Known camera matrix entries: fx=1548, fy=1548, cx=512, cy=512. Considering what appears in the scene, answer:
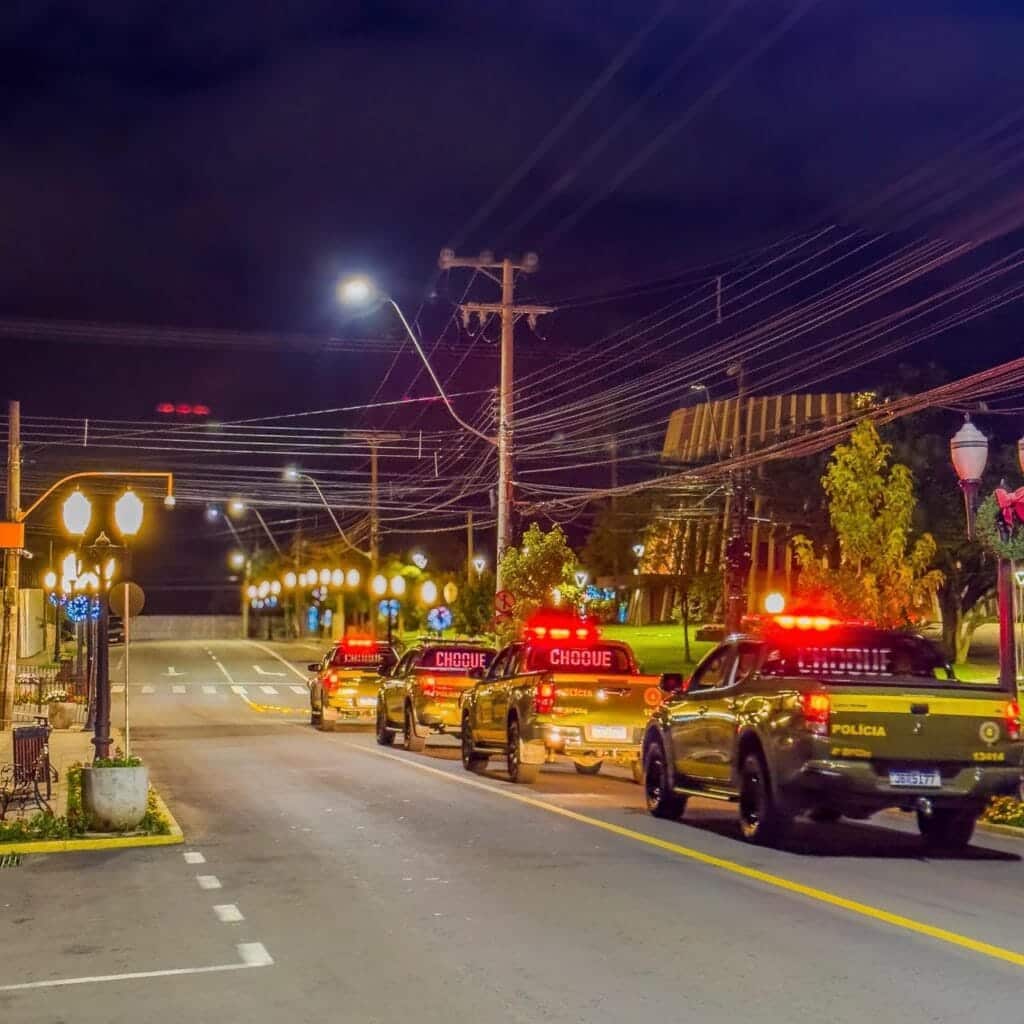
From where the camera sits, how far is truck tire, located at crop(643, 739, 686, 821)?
16.3 m

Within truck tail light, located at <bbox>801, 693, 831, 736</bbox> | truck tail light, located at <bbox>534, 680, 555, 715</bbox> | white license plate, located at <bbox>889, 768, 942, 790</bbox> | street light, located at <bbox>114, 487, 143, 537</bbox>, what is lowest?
white license plate, located at <bbox>889, 768, 942, 790</bbox>

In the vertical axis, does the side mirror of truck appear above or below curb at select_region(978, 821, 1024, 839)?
above

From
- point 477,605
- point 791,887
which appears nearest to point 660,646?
point 477,605

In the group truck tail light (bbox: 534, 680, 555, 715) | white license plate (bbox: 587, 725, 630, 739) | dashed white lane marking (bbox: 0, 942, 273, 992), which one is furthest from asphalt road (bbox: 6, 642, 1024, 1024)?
truck tail light (bbox: 534, 680, 555, 715)

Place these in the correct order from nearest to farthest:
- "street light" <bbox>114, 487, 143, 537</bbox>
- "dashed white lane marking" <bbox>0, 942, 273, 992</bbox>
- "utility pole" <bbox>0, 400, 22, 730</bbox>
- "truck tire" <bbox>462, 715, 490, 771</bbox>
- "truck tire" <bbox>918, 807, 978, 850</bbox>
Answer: "dashed white lane marking" <bbox>0, 942, 273, 992</bbox> → "truck tire" <bbox>918, 807, 978, 850</bbox> → "street light" <bbox>114, 487, 143, 537</bbox> → "truck tire" <bbox>462, 715, 490, 771</bbox> → "utility pole" <bbox>0, 400, 22, 730</bbox>

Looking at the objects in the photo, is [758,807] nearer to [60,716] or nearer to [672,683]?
[672,683]

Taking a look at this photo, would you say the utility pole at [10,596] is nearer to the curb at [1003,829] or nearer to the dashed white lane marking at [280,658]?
the curb at [1003,829]

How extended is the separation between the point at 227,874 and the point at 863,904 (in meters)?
5.04

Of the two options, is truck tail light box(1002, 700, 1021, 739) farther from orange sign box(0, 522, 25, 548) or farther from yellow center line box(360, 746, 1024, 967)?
orange sign box(0, 522, 25, 548)

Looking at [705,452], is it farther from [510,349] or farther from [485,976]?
[485,976]

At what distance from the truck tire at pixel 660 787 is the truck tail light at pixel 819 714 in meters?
3.38

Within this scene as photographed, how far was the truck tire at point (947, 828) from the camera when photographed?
46.3 feet

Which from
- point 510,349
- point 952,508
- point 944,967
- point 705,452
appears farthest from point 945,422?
point 944,967

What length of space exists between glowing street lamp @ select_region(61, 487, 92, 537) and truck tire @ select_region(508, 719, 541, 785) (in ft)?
21.5
